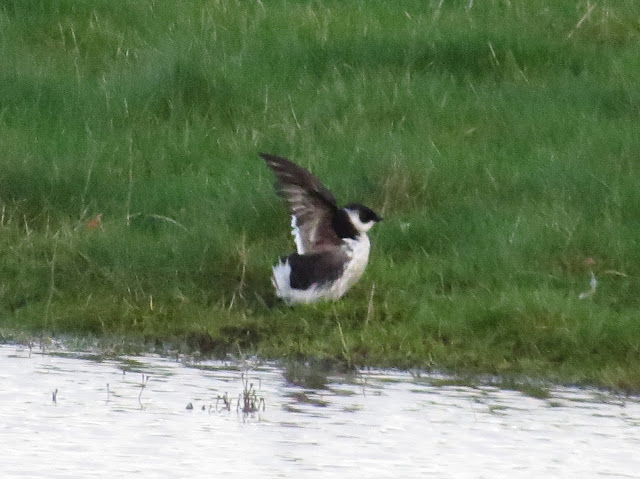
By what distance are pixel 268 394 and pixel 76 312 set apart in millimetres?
1685

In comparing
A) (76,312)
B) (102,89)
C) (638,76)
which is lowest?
(76,312)

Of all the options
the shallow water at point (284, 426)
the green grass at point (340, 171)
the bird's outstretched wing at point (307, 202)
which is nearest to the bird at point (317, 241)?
the bird's outstretched wing at point (307, 202)

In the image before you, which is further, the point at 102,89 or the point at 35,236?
the point at 102,89

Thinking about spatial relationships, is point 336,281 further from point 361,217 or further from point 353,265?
point 361,217

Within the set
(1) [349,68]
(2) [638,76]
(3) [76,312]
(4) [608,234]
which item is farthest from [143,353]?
(2) [638,76]

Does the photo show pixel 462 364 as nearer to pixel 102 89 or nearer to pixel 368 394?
pixel 368 394

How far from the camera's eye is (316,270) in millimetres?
7938

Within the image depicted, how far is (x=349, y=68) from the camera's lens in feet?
34.7

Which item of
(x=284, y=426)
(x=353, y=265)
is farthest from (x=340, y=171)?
(x=284, y=426)

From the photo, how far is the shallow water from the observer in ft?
18.5

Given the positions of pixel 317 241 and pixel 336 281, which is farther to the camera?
pixel 317 241

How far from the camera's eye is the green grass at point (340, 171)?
7.78 metres

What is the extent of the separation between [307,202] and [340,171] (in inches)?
46.4

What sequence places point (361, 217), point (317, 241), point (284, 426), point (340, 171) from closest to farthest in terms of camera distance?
point (284, 426)
point (317, 241)
point (361, 217)
point (340, 171)
